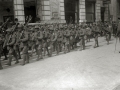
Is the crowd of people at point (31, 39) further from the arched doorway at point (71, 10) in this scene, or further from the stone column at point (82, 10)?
the stone column at point (82, 10)

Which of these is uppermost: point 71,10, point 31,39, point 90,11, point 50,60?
point 90,11

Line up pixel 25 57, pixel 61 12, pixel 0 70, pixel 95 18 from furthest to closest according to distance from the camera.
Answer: pixel 95 18 < pixel 61 12 < pixel 25 57 < pixel 0 70

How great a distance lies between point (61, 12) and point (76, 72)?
12486 millimetres

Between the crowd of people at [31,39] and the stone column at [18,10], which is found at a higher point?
the stone column at [18,10]

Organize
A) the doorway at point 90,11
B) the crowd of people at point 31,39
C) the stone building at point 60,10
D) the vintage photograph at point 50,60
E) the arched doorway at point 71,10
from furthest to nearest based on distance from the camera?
the doorway at point 90,11 → the arched doorway at point 71,10 → the stone building at point 60,10 → the crowd of people at point 31,39 → the vintage photograph at point 50,60

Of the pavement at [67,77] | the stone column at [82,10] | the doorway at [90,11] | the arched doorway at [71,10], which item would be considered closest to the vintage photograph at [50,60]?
the pavement at [67,77]

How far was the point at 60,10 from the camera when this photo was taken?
18.5m

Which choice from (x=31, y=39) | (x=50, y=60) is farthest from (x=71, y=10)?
(x=50, y=60)

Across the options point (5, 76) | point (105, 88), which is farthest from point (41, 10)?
point (105, 88)

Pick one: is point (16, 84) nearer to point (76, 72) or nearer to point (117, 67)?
point (76, 72)

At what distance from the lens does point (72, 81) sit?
5.97 m

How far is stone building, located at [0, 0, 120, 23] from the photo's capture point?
16.9 metres

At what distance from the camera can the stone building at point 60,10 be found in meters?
16.9

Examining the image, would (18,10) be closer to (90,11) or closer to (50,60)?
(50,60)
